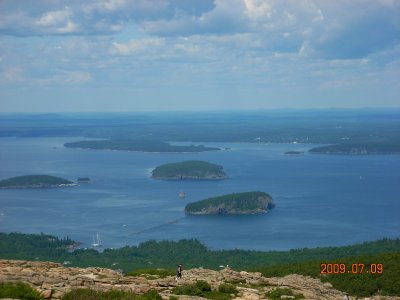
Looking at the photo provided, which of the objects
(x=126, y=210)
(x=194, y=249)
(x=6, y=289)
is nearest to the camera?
(x=6, y=289)

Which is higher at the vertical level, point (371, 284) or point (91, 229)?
point (371, 284)

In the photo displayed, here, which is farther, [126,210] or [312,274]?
[126,210]

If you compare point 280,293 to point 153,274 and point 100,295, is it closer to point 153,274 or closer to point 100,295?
point 153,274

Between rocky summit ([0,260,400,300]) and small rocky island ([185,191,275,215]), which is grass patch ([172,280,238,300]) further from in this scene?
small rocky island ([185,191,275,215])

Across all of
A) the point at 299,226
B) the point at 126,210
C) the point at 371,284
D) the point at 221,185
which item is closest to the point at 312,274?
the point at 371,284

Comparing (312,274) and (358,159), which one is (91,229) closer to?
(312,274)

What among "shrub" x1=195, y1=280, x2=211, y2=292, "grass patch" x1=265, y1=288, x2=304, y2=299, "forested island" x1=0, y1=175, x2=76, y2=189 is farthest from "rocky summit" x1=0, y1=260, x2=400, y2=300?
"forested island" x1=0, y1=175, x2=76, y2=189
